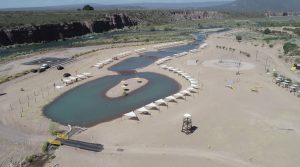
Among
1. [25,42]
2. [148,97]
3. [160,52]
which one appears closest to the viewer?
[148,97]

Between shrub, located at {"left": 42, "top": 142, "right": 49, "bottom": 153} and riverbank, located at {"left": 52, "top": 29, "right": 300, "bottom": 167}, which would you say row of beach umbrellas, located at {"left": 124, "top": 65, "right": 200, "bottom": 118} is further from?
shrub, located at {"left": 42, "top": 142, "right": 49, "bottom": 153}

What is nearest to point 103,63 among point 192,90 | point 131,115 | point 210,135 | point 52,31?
point 192,90

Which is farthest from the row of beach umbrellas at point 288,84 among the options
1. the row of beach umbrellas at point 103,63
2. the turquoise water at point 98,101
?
the row of beach umbrellas at point 103,63

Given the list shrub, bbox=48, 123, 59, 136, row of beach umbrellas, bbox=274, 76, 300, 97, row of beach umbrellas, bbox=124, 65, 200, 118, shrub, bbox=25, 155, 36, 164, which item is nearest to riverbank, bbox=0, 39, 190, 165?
shrub, bbox=48, 123, 59, 136

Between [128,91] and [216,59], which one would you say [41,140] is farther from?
[216,59]

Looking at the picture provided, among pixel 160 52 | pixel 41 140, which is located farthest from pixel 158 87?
pixel 160 52

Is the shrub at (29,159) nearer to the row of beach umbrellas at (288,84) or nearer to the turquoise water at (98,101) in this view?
the turquoise water at (98,101)
